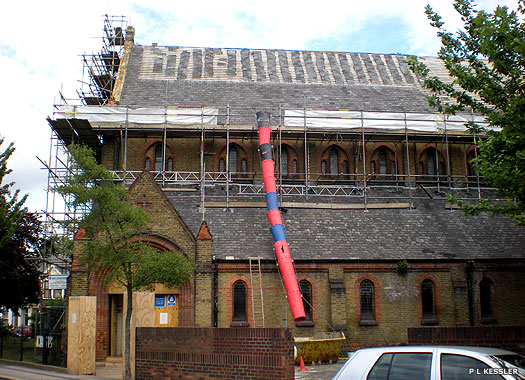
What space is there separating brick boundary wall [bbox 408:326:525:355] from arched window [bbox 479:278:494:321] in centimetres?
1245

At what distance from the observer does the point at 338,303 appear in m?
23.2

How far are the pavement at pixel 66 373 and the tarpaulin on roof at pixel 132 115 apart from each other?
12.2 meters

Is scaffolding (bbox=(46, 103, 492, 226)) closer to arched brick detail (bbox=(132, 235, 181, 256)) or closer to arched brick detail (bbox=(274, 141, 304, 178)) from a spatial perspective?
arched brick detail (bbox=(274, 141, 304, 178))

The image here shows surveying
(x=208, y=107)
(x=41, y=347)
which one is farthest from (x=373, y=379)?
(x=208, y=107)

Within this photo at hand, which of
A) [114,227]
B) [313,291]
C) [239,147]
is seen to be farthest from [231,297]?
[239,147]

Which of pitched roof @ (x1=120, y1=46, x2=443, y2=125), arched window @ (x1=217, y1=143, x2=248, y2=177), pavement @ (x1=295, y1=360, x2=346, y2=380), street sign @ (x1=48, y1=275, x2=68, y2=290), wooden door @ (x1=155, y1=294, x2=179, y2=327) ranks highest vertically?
pitched roof @ (x1=120, y1=46, x2=443, y2=125)

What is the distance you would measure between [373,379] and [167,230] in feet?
49.6

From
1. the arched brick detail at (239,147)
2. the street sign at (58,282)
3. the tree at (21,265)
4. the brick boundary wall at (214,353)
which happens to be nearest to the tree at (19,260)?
the tree at (21,265)

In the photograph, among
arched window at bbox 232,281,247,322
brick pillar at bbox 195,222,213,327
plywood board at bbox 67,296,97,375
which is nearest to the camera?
plywood board at bbox 67,296,97,375

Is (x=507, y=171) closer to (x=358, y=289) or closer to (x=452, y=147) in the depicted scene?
(x=358, y=289)

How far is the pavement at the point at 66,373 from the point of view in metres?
17.6

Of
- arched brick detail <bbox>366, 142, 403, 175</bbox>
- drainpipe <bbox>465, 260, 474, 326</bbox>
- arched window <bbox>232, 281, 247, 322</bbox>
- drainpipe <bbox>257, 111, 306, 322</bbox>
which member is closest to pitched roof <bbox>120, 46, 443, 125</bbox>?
arched brick detail <bbox>366, 142, 403, 175</bbox>

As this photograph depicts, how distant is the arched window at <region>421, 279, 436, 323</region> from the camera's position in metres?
24.2

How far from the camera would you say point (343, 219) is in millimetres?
26516
